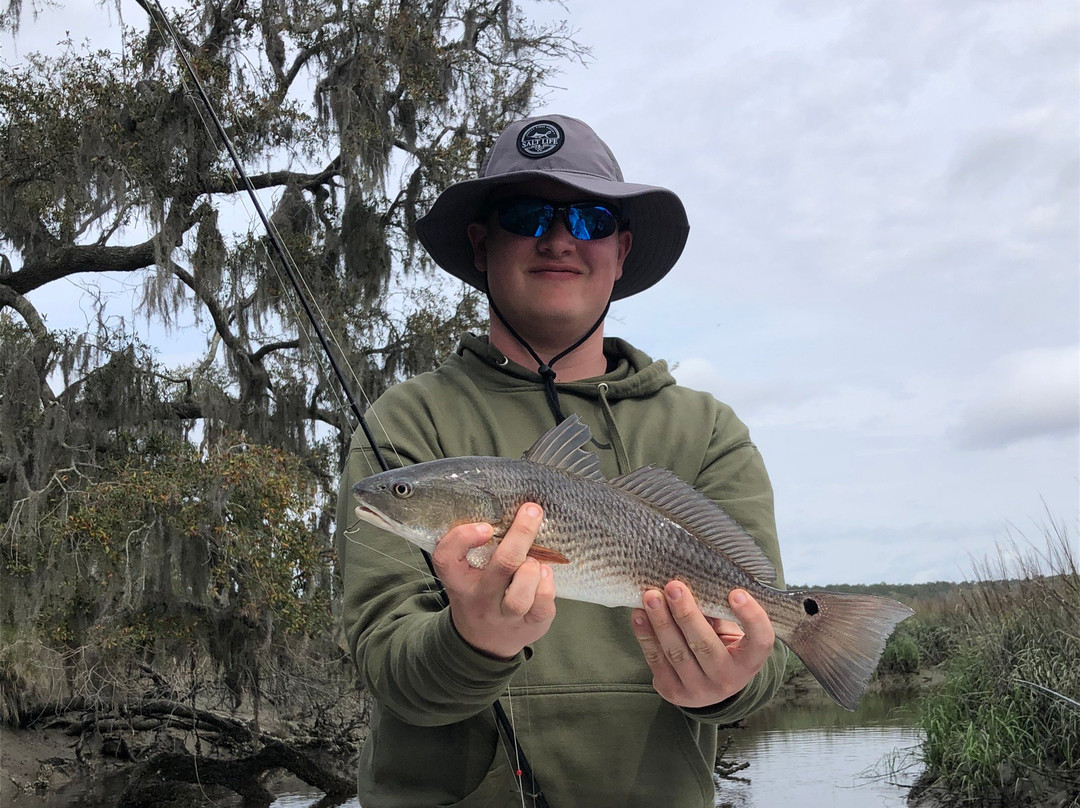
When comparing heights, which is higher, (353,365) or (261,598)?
(353,365)

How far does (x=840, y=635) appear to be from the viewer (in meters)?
2.31

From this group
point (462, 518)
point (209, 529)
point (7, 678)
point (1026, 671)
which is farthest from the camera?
point (7, 678)

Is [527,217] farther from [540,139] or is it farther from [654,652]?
[654,652]

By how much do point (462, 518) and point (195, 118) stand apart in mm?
11544

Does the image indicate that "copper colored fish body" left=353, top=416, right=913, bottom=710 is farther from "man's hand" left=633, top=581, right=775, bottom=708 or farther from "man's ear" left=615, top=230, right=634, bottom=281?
"man's ear" left=615, top=230, right=634, bottom=281

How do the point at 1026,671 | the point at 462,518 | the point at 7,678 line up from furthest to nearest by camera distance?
the point at 7,678
the point at 1026,671
the point at 462,518

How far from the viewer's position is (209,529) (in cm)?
1042

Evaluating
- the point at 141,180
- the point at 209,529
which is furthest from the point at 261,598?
the point at 141,180

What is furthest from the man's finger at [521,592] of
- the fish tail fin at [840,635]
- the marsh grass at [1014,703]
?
the marsh grass at [1014,703]

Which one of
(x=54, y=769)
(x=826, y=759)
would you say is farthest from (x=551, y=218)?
(x=826, y=759)

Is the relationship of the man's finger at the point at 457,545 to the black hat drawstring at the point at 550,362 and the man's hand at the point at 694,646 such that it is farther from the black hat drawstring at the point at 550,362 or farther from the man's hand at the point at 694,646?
the black hat drawstring at the point at 550,362

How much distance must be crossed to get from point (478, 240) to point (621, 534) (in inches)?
44.1

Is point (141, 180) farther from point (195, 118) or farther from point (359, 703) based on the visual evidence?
point (359, 703)

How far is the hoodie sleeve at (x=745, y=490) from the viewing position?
2634mm
